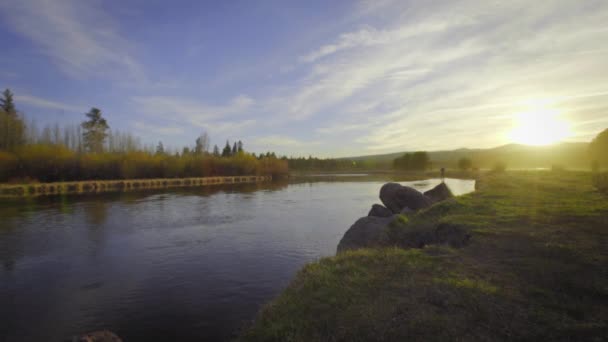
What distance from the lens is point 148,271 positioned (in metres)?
11.2

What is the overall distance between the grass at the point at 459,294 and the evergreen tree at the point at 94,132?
93.5 metres

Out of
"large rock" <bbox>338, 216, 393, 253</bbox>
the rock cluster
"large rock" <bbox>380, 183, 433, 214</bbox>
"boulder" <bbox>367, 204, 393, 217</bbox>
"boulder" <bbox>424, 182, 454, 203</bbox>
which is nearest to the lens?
the rock cluster

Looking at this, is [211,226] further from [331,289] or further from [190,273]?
[331,289]

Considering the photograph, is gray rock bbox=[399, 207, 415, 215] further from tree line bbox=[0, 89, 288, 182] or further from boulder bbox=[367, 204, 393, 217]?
tree line bbox=[0, 89, 288, 182]

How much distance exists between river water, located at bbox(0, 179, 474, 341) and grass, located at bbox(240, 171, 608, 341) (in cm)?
245

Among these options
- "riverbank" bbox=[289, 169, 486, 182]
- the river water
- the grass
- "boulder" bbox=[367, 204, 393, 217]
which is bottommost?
the river water

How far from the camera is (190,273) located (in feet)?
35.8

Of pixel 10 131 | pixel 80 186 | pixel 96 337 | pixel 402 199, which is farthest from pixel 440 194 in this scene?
pixel 10 131

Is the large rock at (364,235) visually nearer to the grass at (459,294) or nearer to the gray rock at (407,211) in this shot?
the grass at (459,294)

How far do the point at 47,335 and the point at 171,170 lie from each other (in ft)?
237

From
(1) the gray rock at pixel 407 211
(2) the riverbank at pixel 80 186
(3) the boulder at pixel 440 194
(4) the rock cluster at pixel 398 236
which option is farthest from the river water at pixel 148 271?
(2) the riverbank at pixel 80 186

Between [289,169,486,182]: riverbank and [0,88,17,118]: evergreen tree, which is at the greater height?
[0,88,17,118]: evergreen tree

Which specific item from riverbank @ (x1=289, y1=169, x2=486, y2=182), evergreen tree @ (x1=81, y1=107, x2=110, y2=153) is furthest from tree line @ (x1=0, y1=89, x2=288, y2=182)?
riverbank @ (x1=289, y1=169, x2=486, y2=182)

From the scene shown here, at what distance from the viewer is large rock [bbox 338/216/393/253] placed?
11.6 meters
